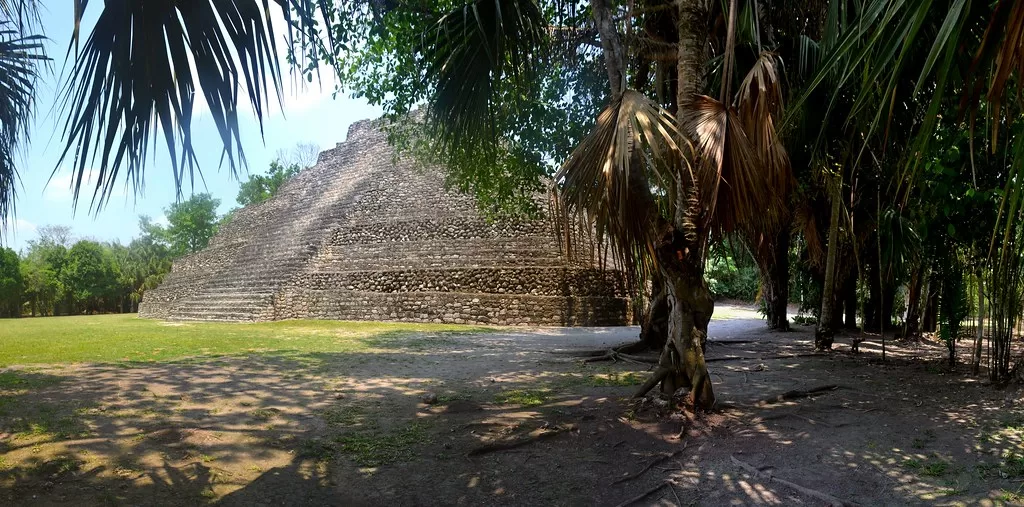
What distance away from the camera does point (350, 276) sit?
2206 centimetres

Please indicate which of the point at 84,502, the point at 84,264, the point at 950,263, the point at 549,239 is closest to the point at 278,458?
the point at 84,502

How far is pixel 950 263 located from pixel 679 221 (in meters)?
5.63

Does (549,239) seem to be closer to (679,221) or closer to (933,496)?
(679,221)

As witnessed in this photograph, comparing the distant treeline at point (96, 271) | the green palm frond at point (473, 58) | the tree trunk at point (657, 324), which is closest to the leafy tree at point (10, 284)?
the distant treeline at point (96, 271)

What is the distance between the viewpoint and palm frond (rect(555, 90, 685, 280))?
3.99 meters

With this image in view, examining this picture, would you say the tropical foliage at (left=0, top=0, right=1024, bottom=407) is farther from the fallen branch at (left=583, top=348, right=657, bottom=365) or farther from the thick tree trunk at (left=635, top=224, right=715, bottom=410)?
the fallen branch at (left=583, top=348, right=657, bottom=365)

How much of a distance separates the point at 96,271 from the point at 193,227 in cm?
837

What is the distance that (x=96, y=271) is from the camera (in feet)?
127

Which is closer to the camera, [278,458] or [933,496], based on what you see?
[933,496]

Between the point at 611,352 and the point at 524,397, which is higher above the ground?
the point at 611,352

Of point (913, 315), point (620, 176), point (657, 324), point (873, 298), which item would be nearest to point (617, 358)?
point (657, 324)

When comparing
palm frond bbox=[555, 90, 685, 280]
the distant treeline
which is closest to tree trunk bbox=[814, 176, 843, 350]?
palm frond bbox=[555, 90, 685, 280]

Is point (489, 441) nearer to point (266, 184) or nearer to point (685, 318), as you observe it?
point (685, 318)

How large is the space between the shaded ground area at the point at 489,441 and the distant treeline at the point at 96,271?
26.2 m
